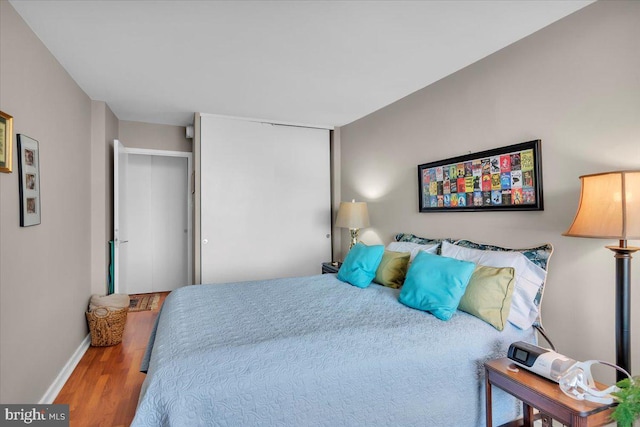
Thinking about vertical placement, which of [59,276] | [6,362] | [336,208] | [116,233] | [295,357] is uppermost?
[336,208]

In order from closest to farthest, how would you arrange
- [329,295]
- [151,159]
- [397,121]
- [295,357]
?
1. [295,357]
2. [329,295]
3. [397,121]
4. [151,159]

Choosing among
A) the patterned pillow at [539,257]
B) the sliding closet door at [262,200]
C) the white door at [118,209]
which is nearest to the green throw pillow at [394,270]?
the patterned pillow at [539,257]

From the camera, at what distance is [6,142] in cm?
181

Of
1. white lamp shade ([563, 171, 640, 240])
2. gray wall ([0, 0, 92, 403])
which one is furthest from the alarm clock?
gray wall ([0, 0, 92, 403])

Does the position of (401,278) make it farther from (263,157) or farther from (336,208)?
(263,157)

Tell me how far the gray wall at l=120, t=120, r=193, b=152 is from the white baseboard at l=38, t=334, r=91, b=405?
2.39m

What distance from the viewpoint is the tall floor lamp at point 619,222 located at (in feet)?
4.72

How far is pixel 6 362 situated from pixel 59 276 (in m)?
0.90

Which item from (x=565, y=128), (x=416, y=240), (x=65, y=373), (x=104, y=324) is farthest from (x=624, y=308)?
(x=104, y=324)

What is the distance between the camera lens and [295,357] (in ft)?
5.05

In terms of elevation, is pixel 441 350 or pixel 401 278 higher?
pixel 401 278

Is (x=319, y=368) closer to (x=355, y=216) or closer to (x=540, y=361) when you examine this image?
(x=540, y=361)

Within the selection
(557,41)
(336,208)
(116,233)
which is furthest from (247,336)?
Answer: (336,208)

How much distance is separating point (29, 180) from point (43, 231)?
1.30 ft
